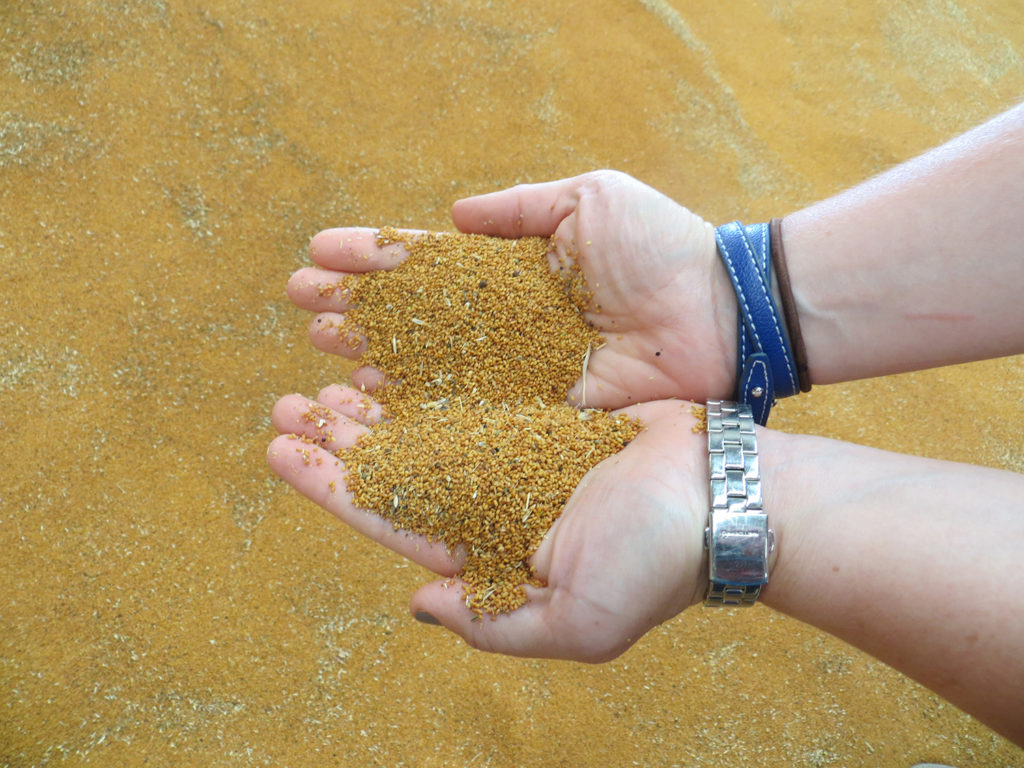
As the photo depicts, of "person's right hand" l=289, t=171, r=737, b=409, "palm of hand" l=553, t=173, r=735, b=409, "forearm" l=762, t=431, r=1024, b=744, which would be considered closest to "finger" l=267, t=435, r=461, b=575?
"person's right hand" l=289, t=171, r=737, b=409

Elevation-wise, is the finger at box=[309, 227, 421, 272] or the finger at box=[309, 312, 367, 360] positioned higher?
the finger at box=[309, 227, 421, 272]

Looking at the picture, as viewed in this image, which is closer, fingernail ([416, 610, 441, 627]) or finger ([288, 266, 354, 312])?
fingernail ([416, 610, 441, 627])

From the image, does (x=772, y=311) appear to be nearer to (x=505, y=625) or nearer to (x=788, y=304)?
(x=788, y=304)

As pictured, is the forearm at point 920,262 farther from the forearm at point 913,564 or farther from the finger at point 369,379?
the finger at point 369,379

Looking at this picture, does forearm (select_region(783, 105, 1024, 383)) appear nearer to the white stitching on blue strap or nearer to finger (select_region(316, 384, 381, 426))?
the white stitching on blue strap

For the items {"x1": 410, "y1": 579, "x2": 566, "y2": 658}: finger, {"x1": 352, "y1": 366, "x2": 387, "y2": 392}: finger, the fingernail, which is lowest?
the fingernail

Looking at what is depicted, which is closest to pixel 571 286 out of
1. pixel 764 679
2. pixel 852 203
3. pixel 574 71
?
pixel 852 203

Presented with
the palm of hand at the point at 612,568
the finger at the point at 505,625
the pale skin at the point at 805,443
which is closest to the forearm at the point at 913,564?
the pale skin at the point at 805,443
